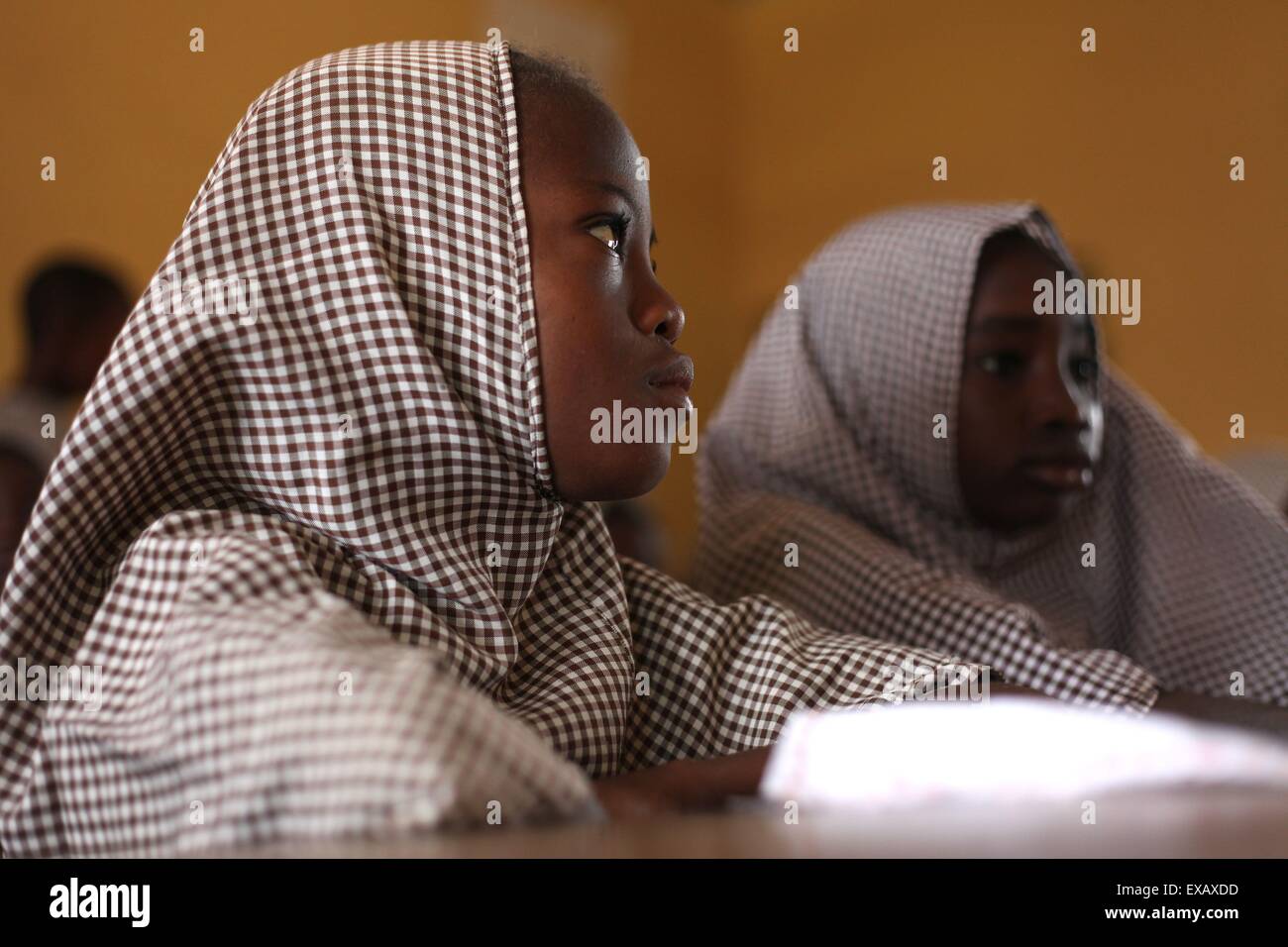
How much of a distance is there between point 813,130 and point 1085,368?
13.3 ft

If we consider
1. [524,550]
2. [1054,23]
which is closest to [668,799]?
[524,550]

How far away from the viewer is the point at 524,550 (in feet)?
3.14

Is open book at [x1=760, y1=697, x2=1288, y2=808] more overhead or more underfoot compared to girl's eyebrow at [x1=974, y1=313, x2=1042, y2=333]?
more underfoot

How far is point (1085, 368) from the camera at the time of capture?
5.20 feet

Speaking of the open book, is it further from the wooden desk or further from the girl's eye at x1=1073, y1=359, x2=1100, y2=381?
the girl's eye at x1=1073, y1=359, x2=1100, y2=381

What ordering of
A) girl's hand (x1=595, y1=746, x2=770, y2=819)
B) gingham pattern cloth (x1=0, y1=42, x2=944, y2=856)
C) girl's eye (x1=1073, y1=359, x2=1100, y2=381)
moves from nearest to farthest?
gingham pattern cloth (x1=0, y1=42, x2=944, y2=856) < girl's hand (x1=595, y1=746, x2=770, y2=819) < girl's eye (x1=1073, y1=359, x2=1100, y2=381)

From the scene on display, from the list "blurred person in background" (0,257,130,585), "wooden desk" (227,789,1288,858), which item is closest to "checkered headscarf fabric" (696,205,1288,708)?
"wooden desk" (227,789,1288,858)

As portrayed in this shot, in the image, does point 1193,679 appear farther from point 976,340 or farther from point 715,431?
point 715,431

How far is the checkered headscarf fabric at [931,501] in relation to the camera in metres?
1.45

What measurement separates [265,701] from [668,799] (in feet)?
1.00

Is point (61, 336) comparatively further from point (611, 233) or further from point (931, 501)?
point (611, 233)

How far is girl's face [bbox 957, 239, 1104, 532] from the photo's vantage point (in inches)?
58.1

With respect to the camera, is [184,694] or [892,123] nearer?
[184,694]
